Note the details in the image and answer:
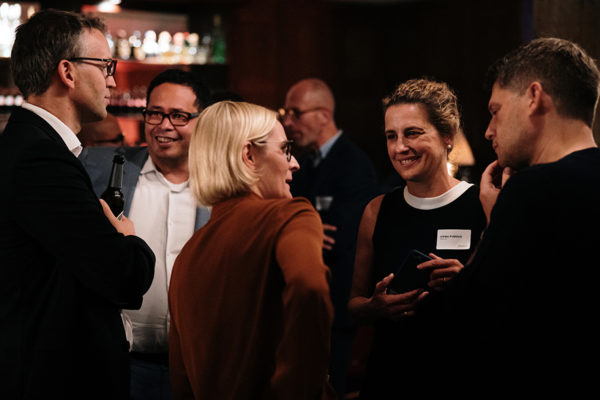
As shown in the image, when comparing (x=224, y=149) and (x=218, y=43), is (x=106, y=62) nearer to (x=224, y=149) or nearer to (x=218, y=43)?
(x=224, y=149)

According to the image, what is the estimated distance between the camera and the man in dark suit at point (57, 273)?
1606mm

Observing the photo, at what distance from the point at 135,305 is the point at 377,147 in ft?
18.9

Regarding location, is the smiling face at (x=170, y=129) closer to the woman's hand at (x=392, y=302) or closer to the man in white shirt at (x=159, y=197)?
the man in white shirt at (x=159, y=197)

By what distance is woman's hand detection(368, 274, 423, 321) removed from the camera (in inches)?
75.7

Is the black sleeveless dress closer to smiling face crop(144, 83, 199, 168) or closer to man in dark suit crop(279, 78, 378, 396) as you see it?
smiling face crop(144, 83, 199, 168)

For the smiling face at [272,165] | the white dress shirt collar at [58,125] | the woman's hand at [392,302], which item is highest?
the white dress shirt collar at [58,125]

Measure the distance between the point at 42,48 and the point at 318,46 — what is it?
5207mm

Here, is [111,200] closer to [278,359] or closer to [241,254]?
[241,254]

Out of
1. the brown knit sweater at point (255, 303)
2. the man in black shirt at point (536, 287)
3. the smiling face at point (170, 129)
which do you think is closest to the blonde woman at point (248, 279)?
the brown knit sweater at point (255, 303)

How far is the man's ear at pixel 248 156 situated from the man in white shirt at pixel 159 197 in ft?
2.27

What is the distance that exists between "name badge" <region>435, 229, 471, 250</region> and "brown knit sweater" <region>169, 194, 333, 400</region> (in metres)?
0.73

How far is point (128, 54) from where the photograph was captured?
5969mm

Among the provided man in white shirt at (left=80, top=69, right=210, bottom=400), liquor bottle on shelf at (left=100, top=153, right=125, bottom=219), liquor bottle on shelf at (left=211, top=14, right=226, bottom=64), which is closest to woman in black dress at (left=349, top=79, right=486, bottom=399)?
man in white shirt at (left=80, top=69, right=210, bottom=400)

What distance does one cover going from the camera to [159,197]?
7.54 feet
